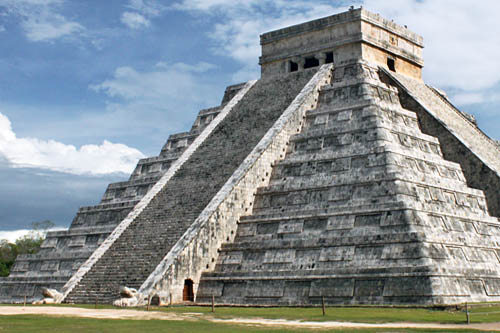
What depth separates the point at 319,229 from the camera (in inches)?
913

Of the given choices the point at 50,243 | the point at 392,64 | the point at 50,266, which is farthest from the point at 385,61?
the point at 50,266

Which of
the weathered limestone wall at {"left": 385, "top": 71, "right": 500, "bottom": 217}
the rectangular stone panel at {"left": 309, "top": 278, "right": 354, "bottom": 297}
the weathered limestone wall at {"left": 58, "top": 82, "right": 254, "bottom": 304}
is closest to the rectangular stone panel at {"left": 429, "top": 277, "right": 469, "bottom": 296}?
the rectangular stone panel at {"left": 309, "top": 278, "right": 354, "bottom": 297}

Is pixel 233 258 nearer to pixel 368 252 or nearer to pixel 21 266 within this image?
pixel 368 252

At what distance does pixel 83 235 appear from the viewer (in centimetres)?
3048

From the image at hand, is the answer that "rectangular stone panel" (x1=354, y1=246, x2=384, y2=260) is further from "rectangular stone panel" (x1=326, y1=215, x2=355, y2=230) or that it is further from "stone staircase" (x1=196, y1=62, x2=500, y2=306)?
"rectangular stone panel" (x1=326, y1=215, x2=355, y2=230)

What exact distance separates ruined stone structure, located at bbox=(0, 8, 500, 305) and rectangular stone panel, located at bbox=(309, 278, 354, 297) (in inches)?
1.6

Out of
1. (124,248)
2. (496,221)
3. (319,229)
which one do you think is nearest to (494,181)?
(496,221)

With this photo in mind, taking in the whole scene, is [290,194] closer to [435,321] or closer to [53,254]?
[435,321]

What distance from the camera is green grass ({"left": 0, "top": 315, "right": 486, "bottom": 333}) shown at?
1441 centimetres

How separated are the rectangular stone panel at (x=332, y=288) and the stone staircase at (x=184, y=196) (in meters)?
5.48

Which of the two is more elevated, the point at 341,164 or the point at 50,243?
the point at 341,164

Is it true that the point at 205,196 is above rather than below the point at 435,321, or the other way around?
above

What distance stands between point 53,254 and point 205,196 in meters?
8.49

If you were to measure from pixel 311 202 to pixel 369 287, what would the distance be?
4.53 metres
